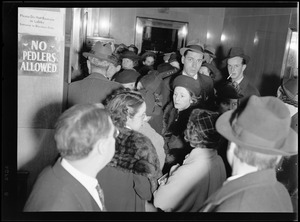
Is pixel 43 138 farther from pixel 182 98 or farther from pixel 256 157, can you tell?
pixel 256 157

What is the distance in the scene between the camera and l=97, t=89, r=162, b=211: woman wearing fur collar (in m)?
1.41

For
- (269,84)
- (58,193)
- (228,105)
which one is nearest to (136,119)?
(58,193)

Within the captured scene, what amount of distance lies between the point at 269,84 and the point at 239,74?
1.77 meters

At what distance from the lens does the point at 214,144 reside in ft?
4.81

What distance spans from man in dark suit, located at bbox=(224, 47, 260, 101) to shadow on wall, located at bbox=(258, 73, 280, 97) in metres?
1.35

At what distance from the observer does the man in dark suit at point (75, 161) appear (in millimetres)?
1027

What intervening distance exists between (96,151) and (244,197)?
54 cm

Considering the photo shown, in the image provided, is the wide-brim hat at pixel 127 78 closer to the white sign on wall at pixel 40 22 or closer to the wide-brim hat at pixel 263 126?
the white sign on wall at pixel 40 22

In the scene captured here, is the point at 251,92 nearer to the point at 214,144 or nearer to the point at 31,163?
the point at 214,144

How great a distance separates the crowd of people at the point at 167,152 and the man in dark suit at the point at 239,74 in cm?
20

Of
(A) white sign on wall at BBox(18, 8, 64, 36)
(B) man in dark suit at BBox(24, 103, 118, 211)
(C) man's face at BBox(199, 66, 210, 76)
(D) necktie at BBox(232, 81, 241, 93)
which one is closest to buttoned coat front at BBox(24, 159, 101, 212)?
(B) man in dark suit at BBox(24, 103, 118, 211)

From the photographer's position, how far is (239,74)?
113 inches

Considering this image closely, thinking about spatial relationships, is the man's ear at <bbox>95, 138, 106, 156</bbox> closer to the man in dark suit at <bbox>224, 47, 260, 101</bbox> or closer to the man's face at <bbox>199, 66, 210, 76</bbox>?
the man in dark suit at <bbox>224, 47, 260, 101</bbox>

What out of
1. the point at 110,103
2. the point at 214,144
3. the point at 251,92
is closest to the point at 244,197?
the point at 214,144
